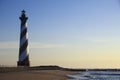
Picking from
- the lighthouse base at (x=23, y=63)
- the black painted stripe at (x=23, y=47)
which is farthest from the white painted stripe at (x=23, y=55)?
the lighthouse base at (x=23, y=63)

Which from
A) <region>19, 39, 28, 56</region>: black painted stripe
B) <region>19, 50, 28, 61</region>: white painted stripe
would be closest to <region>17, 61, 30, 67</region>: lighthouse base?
<region>19, 50, 28, 61</region>: white painted stripe

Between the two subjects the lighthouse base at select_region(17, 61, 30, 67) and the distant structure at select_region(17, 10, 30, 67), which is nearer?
the distant structure at select_region(17, 10, 30, 67)

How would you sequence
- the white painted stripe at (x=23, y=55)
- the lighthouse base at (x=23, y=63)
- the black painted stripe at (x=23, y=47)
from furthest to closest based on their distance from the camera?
the lighthouse base at (x=23, y=63), the black painted stripe at (x=23, y=47), the white painted stripe at (x=23, y=55)

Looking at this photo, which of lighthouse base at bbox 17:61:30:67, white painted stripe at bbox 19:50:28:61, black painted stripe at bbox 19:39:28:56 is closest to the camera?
white painted stripe at bbox 19:50:28:61

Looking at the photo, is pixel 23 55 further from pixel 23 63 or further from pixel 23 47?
pixel 23 63

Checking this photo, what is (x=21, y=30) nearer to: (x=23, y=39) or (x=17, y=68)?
(x=23, y=39)

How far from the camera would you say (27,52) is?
106ft

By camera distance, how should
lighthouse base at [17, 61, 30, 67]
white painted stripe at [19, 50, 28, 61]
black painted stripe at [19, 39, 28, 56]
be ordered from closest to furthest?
white painted stripe at [19, 50, 28, 61]
black painted stripe at [19, 39, 28, 56]
lighthouse base at [17, 61, 30, 67]

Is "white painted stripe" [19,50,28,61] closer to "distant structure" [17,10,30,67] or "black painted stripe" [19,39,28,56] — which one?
"distant structure" [17,10,30,67]

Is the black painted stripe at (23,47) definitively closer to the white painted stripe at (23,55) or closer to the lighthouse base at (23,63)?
the white painted stripe at (23,55)

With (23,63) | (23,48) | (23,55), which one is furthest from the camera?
(23,63)

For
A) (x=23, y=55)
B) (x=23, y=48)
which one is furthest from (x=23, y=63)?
(x=23, y=48)

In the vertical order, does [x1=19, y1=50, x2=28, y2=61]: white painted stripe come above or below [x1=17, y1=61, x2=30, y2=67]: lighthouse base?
above

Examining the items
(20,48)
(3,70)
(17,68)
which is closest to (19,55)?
(20,48)
